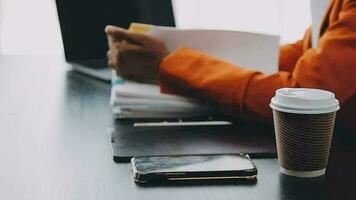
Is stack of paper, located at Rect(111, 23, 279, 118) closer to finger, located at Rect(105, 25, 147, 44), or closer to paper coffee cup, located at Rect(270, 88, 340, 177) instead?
finger, located at Rect(105, 25, 147, 44)

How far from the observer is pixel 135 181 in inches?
31.0

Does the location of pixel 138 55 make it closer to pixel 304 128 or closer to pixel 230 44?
pixel 230 44

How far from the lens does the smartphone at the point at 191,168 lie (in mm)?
788

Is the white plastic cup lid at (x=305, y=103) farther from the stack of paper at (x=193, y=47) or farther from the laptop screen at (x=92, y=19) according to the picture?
the laptop screen at (x=92, y=19)

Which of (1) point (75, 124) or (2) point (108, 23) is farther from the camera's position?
(2) point (108, 23)

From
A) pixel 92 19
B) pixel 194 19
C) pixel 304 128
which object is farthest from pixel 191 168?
pixel 194 19

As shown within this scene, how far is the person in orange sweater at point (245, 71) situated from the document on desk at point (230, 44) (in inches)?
1.0

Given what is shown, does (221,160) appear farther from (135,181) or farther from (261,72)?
(261,72)

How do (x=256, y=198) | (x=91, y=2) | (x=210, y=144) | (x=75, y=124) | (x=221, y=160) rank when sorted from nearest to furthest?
(x=256, y=198) < (x=221, y=160) < (x=210, y=144) < (x=75, y=124) < (x=91, y=2)

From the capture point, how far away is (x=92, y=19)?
5.37ft

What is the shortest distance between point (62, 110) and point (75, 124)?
111 millimetres

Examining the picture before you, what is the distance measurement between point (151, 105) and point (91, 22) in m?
0.57

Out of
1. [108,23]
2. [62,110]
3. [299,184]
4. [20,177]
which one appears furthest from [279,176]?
[108,23]

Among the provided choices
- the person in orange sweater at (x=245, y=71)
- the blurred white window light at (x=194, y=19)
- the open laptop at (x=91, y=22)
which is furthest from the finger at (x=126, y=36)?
the blurred white window light at (x=194, y=19)
